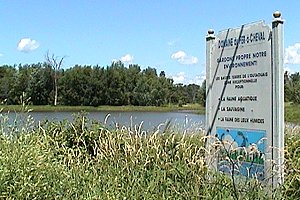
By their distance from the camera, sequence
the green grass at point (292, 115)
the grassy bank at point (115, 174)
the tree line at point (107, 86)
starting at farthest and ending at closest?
the tree line at point (107, 86) → the green grass at point (292, 115) → the grassy bank at point (115, 174)

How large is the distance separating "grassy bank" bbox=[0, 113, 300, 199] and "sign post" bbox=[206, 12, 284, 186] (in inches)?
12.3

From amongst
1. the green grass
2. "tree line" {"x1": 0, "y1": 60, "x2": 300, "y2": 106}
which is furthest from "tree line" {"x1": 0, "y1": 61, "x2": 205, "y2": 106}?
the green grass

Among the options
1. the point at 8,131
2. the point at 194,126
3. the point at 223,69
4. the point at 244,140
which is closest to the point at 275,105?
the point at 244,140

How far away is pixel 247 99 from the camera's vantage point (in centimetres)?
577

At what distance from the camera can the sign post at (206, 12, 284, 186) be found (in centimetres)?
531

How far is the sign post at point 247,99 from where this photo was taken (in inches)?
209

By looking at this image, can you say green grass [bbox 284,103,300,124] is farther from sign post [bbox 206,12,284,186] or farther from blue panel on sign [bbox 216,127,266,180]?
blue panel on sign [bbox 216,127,266,180]

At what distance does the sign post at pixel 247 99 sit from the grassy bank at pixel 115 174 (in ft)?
1.02

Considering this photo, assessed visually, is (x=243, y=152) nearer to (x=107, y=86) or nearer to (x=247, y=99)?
(x=247, y=99)

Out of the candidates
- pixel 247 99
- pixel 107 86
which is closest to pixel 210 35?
pixel 247 99

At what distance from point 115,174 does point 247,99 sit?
1.78m

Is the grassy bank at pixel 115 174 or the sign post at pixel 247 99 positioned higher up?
the sign post at pixel 247 99

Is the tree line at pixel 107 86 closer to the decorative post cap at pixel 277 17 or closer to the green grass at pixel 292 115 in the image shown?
the green grass at pixel 292 115

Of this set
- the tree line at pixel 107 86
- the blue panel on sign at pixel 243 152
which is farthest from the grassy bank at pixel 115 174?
the tree line at pixel 107 86
